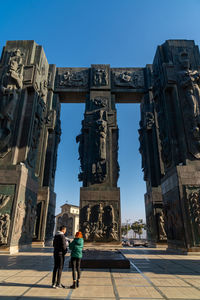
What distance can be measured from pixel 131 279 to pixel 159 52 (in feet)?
57.4

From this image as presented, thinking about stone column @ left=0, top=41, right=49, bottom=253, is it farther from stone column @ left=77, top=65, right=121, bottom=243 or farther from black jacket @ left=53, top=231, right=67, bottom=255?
black jacket @ left=53, top=231, right=67, bottom=255

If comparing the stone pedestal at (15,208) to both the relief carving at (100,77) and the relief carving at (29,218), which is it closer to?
the relief carving at (29,218)

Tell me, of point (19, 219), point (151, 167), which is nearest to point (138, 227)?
point (151, 167)

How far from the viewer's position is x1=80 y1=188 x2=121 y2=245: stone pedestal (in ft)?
47.5

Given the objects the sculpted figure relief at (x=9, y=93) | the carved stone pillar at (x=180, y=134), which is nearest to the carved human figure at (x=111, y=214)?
the carved stone pillar at (x=180, y=134)

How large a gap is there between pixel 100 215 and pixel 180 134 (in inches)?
326

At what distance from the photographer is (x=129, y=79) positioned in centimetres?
2248

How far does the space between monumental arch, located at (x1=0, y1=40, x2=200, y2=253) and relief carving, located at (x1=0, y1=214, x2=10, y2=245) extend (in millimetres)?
50

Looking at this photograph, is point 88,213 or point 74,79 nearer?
point 88,213

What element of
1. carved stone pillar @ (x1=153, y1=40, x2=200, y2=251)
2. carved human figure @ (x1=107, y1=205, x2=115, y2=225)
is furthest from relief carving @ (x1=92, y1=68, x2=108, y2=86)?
carved human figure @ (x1=107, y1=205, x2=115, y2=225)

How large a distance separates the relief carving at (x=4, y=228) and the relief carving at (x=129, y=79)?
1717 cm

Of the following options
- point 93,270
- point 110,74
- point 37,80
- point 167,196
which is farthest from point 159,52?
point 93,270

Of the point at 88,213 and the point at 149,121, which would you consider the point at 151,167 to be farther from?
the point at 88,213

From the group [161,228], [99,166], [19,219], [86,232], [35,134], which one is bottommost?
[86,232]
